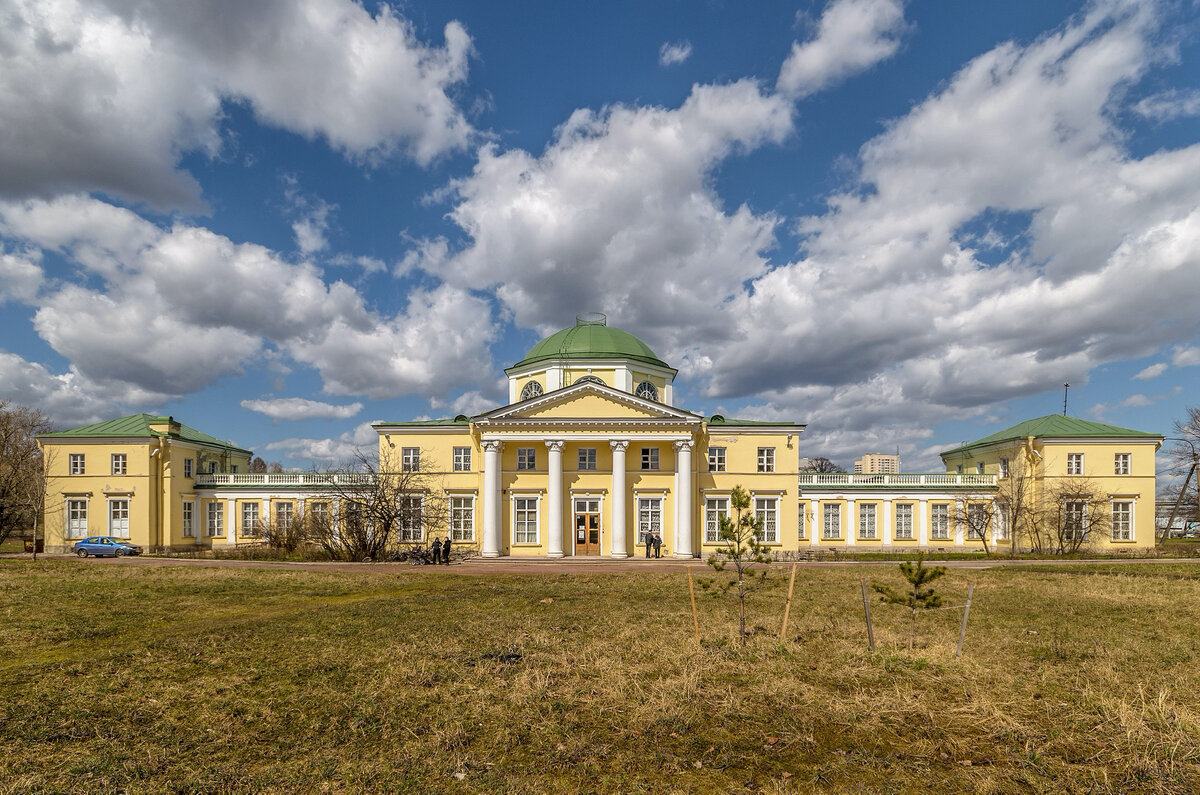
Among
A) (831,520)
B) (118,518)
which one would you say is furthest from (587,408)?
(118,518)

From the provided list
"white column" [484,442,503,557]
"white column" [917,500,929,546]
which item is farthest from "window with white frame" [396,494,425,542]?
"white column" [917,500,929,546]

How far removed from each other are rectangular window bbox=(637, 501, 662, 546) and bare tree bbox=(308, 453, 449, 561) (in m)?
11.0

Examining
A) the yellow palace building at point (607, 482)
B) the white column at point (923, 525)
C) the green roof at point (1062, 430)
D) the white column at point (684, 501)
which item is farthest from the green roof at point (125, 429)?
the green roof at point (1062, 430)

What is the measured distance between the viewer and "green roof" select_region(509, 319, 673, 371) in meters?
41.1

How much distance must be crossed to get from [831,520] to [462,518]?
980 inches

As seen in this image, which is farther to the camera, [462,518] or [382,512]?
[462,518]

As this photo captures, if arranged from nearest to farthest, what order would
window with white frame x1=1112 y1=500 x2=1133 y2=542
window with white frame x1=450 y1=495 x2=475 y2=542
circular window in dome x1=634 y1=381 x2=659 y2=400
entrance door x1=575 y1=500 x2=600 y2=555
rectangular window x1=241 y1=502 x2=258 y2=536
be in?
1. entrance door x1=575 y1=500 x2=600 y2=555
2. window with white frame x1=450 y1=495 x2=475 y2=542
3. circular window in dome x1=634 y1=381 x2=659 y2=400
4. window with white frame x1=1112 y1=500 x2=1133 y2=542
5. rectangular window x1=241 y1=502 x2=258 y2=536

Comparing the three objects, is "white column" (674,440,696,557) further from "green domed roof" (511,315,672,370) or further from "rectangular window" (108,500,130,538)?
"rectangular window" (108,500,130,538)

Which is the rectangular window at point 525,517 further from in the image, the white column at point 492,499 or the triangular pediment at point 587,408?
the triangular pediment at point 587,408

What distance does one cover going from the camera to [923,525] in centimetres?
4472

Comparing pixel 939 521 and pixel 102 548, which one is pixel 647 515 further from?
pixel 102 548

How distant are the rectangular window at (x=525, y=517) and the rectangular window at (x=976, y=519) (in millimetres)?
28706

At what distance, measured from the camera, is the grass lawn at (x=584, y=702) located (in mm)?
6504

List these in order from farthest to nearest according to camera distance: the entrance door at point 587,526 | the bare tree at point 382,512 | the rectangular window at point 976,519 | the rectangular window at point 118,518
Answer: the rectangular window at point 976,519
the rectangular window at point 118,518
the entrance door at point 587,526
the bare tree at point 382,512
